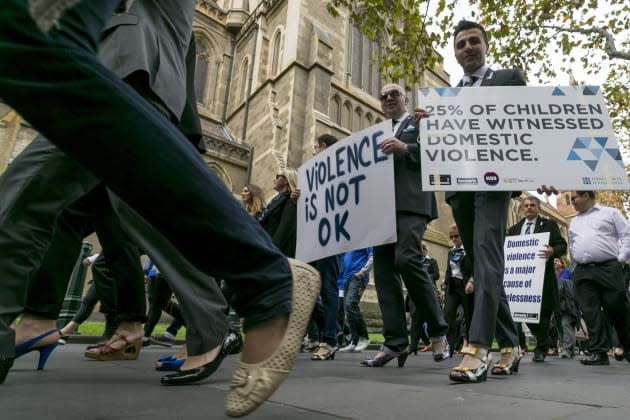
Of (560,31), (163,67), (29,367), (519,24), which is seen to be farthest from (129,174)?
A: (560,31)

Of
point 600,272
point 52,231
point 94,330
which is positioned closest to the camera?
point 52,231

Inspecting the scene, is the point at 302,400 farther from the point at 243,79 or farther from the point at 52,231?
the point at 243,79

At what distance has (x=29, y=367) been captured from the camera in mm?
2191

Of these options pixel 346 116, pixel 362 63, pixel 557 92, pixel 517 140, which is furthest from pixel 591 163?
pixel 362 63

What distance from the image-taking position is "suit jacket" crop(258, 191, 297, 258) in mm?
4414

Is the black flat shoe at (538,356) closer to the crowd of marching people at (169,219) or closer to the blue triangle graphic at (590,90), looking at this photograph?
the crowd of marching people at (169,219)

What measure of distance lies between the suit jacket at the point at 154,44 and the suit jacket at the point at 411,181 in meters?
1.83

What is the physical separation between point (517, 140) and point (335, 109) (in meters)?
15.9

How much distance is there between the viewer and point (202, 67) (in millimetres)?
22047

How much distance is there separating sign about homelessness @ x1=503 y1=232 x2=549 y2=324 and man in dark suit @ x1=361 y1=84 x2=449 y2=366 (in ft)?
6.96

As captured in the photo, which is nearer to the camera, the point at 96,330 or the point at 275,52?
the point at 96,330

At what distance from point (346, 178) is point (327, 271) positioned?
3.51 feet

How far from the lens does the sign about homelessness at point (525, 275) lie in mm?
5035

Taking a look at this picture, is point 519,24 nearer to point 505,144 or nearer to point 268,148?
point 505,144
